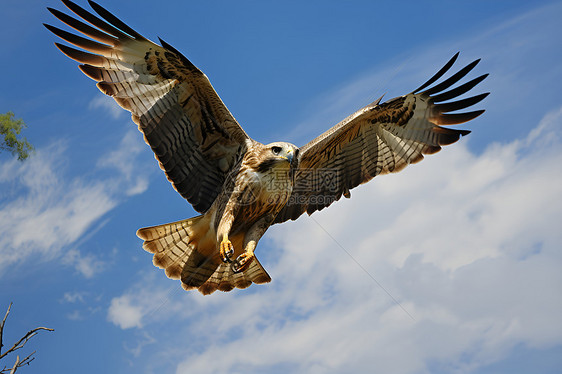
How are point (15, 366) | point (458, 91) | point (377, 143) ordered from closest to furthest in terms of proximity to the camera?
point (15, 366) < point (458, 91) < point (377, 143)

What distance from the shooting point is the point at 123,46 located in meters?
7.01

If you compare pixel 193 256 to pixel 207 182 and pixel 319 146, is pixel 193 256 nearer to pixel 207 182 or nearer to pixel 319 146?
pixel 207 182

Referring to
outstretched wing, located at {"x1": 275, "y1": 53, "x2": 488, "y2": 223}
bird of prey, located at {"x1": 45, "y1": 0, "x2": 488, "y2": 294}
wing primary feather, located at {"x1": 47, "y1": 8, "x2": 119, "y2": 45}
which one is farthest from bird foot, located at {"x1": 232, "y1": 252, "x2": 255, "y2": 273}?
wing primary feather, located at {"x1": 47, "y1": 8, "x2": 119, "y2": 45}

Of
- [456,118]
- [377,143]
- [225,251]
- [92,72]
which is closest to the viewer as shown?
[225,251]

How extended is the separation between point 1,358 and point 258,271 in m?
3.21

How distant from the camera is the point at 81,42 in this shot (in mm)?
6887

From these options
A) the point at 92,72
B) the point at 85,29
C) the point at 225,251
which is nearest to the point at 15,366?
the point at 225,251

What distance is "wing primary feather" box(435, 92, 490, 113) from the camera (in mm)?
7855

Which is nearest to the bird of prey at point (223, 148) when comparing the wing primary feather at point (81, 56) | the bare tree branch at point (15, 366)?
the wing primary feather at point (81, 56)

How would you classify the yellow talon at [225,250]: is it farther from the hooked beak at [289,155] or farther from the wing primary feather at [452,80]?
the wing primary feather at [452,80]

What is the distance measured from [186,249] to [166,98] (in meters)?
1.83

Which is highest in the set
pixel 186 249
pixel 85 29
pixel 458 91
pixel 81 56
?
pixel 85 29

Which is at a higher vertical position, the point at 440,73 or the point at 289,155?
the point at 440,73

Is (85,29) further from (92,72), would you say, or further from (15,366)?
(15,366)
